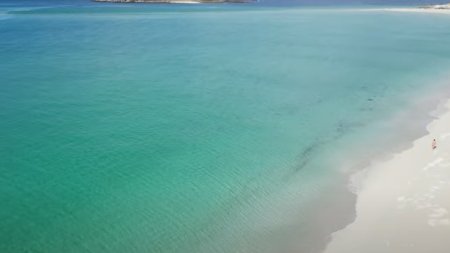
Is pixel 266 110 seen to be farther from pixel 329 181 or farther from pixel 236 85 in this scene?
pixel 329 181

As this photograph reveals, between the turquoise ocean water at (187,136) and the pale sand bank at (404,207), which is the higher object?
the pale sand bank at (404,207)

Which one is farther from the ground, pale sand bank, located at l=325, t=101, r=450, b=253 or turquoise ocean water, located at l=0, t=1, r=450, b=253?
pale sand bank, located at l=325, t=101, r=450, b=253

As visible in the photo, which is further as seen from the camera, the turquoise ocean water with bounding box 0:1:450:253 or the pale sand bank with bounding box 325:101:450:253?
the turquoise ocean water with bounding box 0:1:450:253

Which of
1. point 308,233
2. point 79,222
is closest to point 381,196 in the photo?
point 308,233

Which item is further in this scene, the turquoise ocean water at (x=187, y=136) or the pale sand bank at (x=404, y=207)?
the turquoise ocean water at (x=187, y=136)
